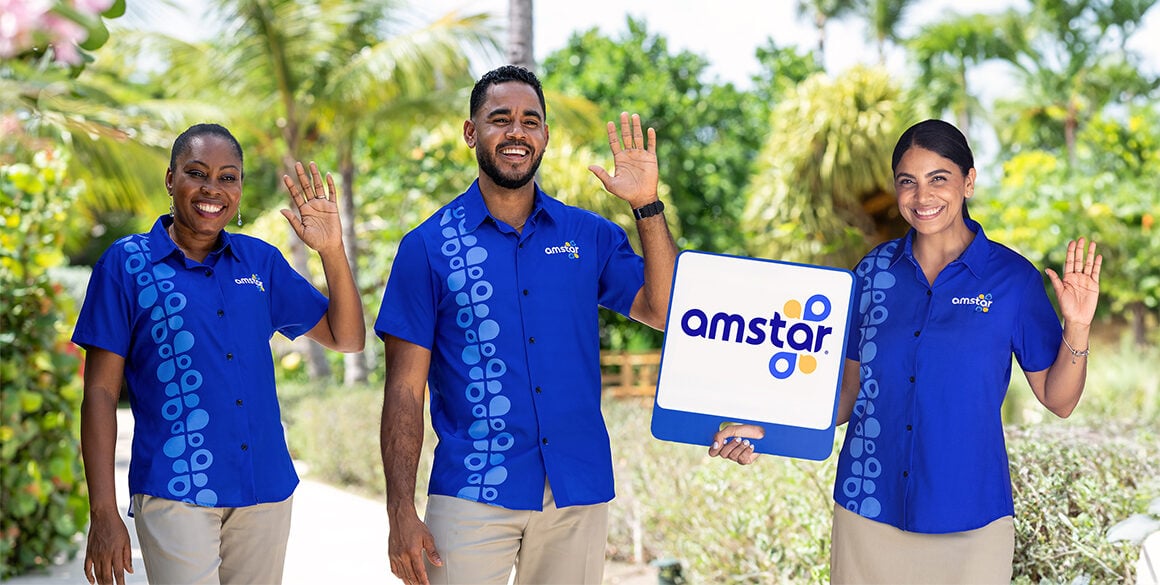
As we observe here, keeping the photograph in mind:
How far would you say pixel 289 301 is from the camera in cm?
319

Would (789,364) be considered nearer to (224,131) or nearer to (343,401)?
(224,131)

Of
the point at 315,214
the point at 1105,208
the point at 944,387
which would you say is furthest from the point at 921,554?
the point at 1105,208

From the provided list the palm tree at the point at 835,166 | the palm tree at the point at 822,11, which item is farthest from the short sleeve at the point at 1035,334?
the palm tree at the point at 822,11

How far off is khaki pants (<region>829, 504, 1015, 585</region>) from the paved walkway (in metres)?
3.27

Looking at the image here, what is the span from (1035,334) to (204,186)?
7.29ft

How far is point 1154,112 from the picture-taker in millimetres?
12469

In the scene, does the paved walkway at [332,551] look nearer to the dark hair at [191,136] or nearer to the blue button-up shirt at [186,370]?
the blue button-up shirt at [186,370]

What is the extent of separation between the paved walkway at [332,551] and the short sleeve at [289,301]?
3.07 metres

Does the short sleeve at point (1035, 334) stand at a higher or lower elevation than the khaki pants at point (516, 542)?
higher

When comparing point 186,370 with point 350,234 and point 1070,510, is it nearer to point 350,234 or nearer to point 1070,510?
point 1070,510

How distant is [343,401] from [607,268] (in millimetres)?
7610

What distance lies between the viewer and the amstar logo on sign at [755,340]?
2.84 metres

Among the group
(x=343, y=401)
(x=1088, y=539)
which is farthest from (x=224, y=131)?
(x=343, y=401)

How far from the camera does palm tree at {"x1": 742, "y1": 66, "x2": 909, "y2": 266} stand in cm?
1162
